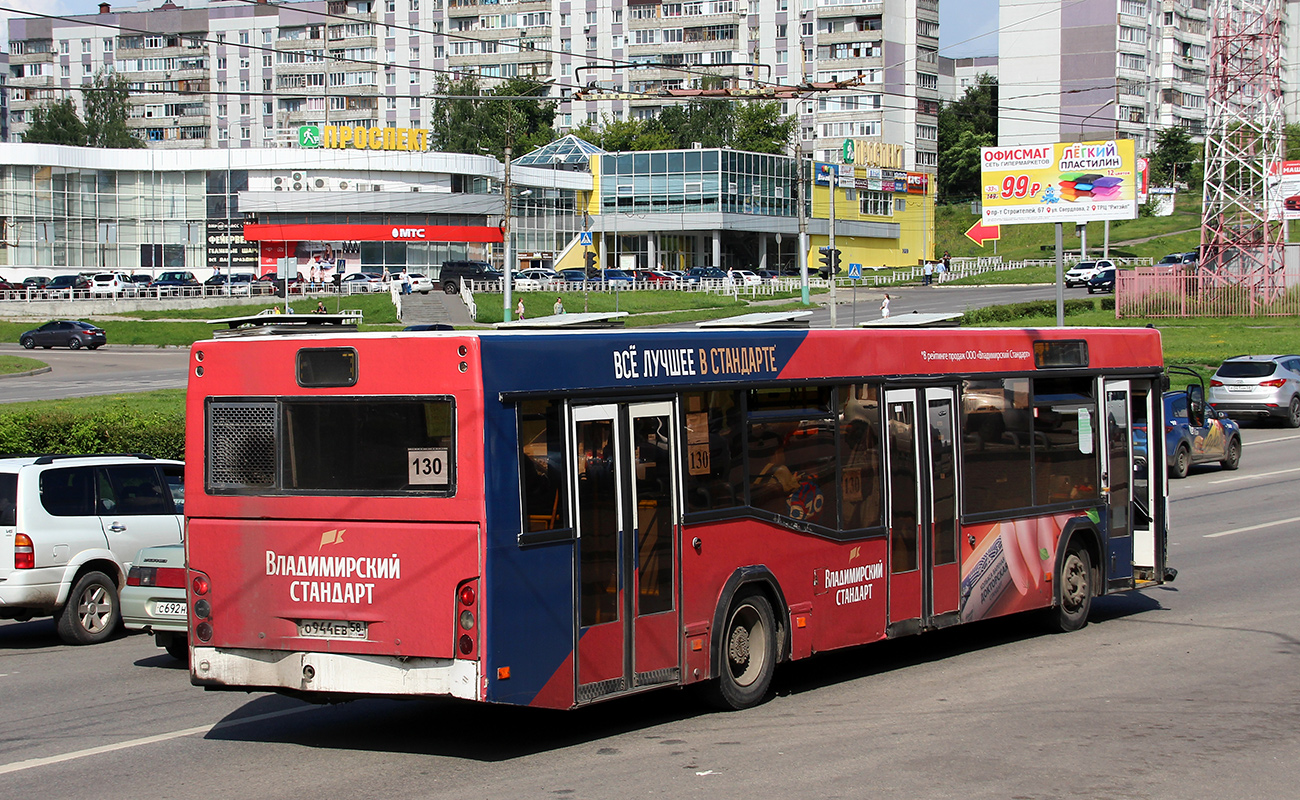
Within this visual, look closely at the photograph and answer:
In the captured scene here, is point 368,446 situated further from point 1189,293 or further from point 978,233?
point 1189,293

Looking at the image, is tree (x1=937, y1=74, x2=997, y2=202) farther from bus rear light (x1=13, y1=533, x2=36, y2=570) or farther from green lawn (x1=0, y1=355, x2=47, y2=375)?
bus rear light (x1=13, y1=533, x2=36, y2=570)

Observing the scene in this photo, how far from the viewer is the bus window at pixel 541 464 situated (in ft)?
25.2

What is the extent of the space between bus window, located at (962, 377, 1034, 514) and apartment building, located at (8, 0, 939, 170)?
3930 inches

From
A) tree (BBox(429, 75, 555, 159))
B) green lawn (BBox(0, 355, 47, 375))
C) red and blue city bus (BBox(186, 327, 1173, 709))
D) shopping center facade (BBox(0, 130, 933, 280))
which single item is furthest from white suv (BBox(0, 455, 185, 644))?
tree (BBox(429, 75, 555, 159))

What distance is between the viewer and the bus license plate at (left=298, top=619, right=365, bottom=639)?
7775 millimetres

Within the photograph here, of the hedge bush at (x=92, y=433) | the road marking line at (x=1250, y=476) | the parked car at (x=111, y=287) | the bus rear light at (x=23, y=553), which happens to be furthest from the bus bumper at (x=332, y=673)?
the parked car at (x=111, y=287)

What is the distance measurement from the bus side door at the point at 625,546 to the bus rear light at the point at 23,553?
6.33 meters

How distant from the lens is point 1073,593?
12.3 metres

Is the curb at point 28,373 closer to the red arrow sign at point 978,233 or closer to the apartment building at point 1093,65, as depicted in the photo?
the red arrow sign at point 978,233

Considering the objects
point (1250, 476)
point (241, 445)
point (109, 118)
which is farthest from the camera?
point (109, 118)

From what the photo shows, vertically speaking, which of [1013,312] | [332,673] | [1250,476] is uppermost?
[1013,312]

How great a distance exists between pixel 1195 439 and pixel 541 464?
20.5 meters

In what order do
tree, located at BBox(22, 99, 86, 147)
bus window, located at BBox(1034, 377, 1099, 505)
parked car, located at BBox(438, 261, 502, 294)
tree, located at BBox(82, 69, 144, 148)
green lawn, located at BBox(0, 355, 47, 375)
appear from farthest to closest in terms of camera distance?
tree, located at BBox(82, 69, 144, 148) → tree, located at BBox(22, 99, 86, 147) → parked car, located at BBox(438, 261, 502, 294) → green lawn, located at BBox(0, 355, 47, 375) → bus window, located at BBox(1034, 377, 1099, 505)

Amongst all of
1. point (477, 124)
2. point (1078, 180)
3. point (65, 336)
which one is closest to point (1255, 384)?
point (1078, 180)
